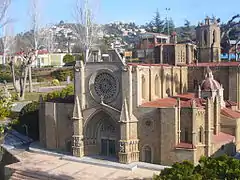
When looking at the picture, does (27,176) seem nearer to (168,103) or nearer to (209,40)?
(168,103)

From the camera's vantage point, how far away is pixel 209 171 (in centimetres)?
1803

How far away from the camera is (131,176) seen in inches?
1035

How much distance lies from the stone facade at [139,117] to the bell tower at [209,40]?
23.9ft

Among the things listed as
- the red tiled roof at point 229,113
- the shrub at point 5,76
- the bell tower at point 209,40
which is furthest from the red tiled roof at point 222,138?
the shrub at point 5,76

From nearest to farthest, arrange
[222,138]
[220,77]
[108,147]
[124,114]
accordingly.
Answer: [124,114], [222,138], [108,147], [220,77]

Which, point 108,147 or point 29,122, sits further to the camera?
point 29,122

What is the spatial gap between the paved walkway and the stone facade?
5.24ft

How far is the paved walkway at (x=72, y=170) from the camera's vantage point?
26.3 meters

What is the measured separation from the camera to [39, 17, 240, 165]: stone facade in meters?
28.0

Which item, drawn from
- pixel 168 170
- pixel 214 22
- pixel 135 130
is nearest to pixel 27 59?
pixel 214 22

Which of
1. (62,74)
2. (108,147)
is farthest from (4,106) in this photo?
(62,74)

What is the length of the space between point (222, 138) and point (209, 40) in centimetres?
1604

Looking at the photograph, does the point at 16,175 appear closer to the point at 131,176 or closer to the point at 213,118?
the point at 131,176

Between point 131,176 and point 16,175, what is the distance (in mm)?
9194
